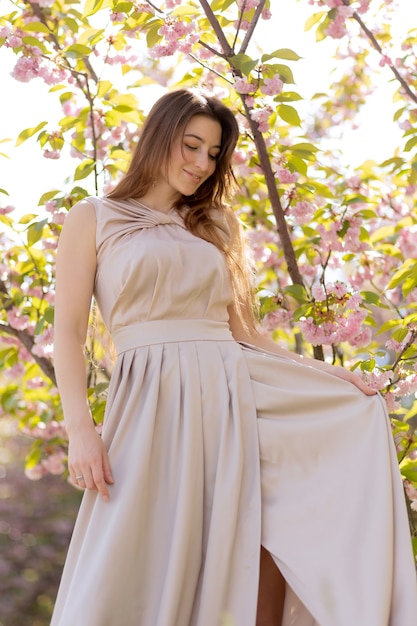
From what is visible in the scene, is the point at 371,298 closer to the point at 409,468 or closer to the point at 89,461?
the point at 409,468

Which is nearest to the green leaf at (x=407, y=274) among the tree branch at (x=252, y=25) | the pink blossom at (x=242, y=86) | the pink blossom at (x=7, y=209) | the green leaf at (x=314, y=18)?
the pink blossom at (x=242, y=86)

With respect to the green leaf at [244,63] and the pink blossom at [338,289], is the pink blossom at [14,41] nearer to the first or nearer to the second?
the green leaf at [244,63]

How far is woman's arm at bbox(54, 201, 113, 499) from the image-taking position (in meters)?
1.85

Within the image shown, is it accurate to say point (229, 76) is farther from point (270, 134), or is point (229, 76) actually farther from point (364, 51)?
point (364, 51)

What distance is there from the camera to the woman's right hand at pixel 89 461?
5.99 ft

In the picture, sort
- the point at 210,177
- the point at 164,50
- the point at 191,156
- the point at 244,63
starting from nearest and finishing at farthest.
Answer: the point at 191,156
the point at 210,177
the point at 244,63
the point at 164,50

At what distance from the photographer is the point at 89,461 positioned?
183 cm

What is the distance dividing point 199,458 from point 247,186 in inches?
76.0

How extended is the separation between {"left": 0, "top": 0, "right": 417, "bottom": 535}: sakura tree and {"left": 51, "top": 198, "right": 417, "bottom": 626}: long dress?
44 centimetres

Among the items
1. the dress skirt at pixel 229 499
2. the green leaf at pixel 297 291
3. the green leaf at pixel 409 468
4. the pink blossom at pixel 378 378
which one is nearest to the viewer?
the dress skirt at pixel 229 499

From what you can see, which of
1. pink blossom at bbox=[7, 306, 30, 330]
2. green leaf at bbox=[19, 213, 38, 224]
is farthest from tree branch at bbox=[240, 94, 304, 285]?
pink blossom at bbox=[7, 306, 30, 330]

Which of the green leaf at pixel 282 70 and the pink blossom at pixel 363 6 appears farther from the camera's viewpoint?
the pink blossom at pixel 363 6

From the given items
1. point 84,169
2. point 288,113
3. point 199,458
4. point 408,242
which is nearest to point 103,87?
point 84,169

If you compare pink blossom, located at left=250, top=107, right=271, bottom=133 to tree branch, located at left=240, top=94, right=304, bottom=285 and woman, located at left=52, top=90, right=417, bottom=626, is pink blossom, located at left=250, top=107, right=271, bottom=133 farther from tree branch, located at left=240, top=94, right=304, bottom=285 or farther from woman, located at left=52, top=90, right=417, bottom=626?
woman, located at left=52, top=90, right=417, bottom=626
